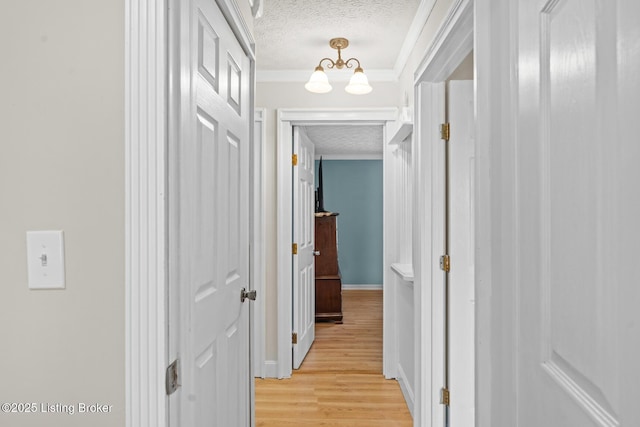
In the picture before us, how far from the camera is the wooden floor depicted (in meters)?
2.71

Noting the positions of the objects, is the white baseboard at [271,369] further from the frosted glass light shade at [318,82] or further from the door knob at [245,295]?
the frosted glass light shade at [318,82]

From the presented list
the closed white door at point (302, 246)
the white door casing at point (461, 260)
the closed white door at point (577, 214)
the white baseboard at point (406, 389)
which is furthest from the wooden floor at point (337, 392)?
the closed white door at point (577, 214)

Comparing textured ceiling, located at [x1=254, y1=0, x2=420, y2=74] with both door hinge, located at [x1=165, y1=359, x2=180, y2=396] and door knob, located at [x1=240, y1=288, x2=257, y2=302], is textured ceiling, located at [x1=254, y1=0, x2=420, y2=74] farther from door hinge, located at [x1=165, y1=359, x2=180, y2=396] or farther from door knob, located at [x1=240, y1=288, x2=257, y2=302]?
door hinge, located at [x1=165, y1=359, x2=180, y2=396]

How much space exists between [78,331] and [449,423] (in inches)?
78.6

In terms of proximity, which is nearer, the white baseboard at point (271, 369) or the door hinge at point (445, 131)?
the door hinge at point (445, 131)

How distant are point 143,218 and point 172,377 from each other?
0.35m

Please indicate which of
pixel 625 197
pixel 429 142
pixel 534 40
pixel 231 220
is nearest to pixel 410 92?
pixel 429 142

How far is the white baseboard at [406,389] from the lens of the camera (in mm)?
2789

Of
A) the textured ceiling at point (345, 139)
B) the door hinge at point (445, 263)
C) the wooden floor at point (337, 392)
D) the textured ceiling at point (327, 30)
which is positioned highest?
the textured ceiling at point (327, 30)

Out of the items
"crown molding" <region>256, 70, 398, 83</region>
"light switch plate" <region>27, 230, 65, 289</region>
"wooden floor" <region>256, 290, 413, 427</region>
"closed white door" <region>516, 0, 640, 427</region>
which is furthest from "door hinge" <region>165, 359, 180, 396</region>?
"crown molding" <region>256, 70, 398, 83</region>

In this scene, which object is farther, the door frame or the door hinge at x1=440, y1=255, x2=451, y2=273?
the door hinge at x1=440, y1=255, x2=451, y2=273

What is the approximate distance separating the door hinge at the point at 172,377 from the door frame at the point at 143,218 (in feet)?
0.08

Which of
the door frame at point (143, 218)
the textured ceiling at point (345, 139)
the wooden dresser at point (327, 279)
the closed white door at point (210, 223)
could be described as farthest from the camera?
the wooden dresser at point (327, 279)

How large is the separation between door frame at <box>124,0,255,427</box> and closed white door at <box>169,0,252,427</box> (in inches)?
2.1
